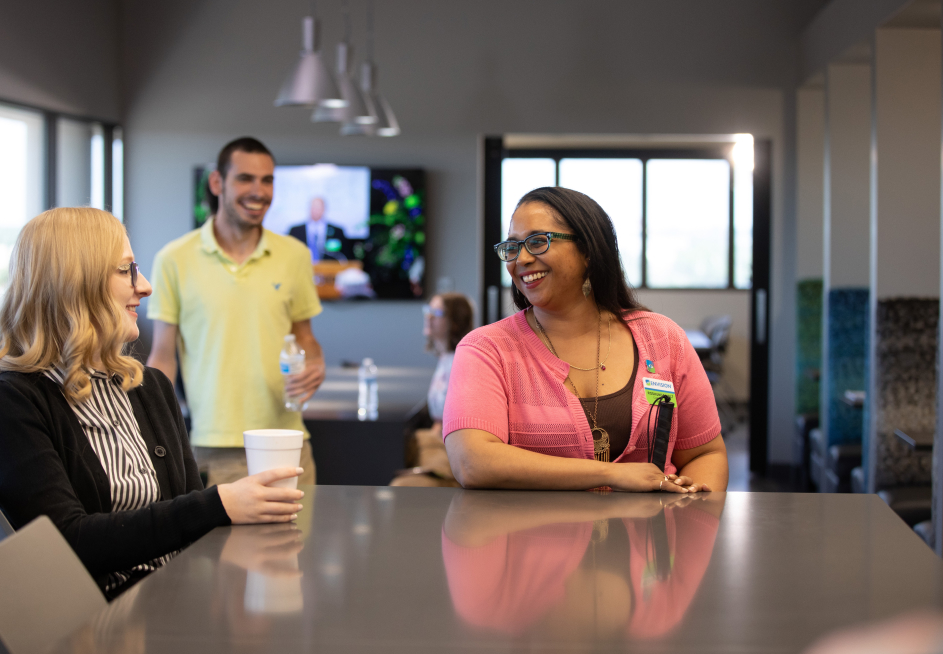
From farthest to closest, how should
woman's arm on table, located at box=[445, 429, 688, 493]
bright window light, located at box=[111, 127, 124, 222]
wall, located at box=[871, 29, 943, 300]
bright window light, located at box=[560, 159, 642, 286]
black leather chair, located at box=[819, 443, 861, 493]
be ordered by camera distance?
1. bright window light, located at box=[560, 159, 642, 286]
2. bright window light, located at box=[111, 127, 124, 222]
3. black leather chair, located at box=[819, 443, 861, 493]
4. wall, located at box=[871, 29, 943, 300]
5. woman's arm on table, located at box=[445, 429, 688, 493]

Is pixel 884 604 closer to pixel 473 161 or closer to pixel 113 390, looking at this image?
pixel 113 390

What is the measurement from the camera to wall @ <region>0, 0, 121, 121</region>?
503cm

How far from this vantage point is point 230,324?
2.62 m

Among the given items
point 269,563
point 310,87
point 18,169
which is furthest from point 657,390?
point 18,169

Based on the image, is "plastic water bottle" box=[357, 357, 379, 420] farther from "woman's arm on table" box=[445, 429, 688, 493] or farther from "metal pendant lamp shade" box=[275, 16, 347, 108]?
"woman's arm on table" box=[445, 429, 688, 493]

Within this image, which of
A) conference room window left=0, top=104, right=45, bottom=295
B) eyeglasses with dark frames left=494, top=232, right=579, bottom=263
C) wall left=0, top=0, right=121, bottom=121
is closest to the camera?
eyeglasses with dark frames left=494, top=232, right=579, bottom=263

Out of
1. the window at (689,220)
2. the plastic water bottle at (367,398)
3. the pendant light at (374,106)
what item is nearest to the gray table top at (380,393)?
the plastic water bottle at (367,398)

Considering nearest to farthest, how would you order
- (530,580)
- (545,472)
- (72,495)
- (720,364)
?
(530,580) → (72,495) → (545,472) → (720,364)

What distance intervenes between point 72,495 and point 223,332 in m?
1.31

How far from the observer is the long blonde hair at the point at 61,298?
1409 millimetres

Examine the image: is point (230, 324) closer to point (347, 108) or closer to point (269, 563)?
point (269, 563)

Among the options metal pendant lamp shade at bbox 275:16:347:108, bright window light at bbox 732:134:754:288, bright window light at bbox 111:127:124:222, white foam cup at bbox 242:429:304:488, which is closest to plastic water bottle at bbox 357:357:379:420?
metal pendant lamp shade at bbox 275:16:347:108

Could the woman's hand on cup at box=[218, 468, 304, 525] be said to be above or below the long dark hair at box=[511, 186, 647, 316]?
below

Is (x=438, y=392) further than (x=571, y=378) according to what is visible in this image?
Yes
